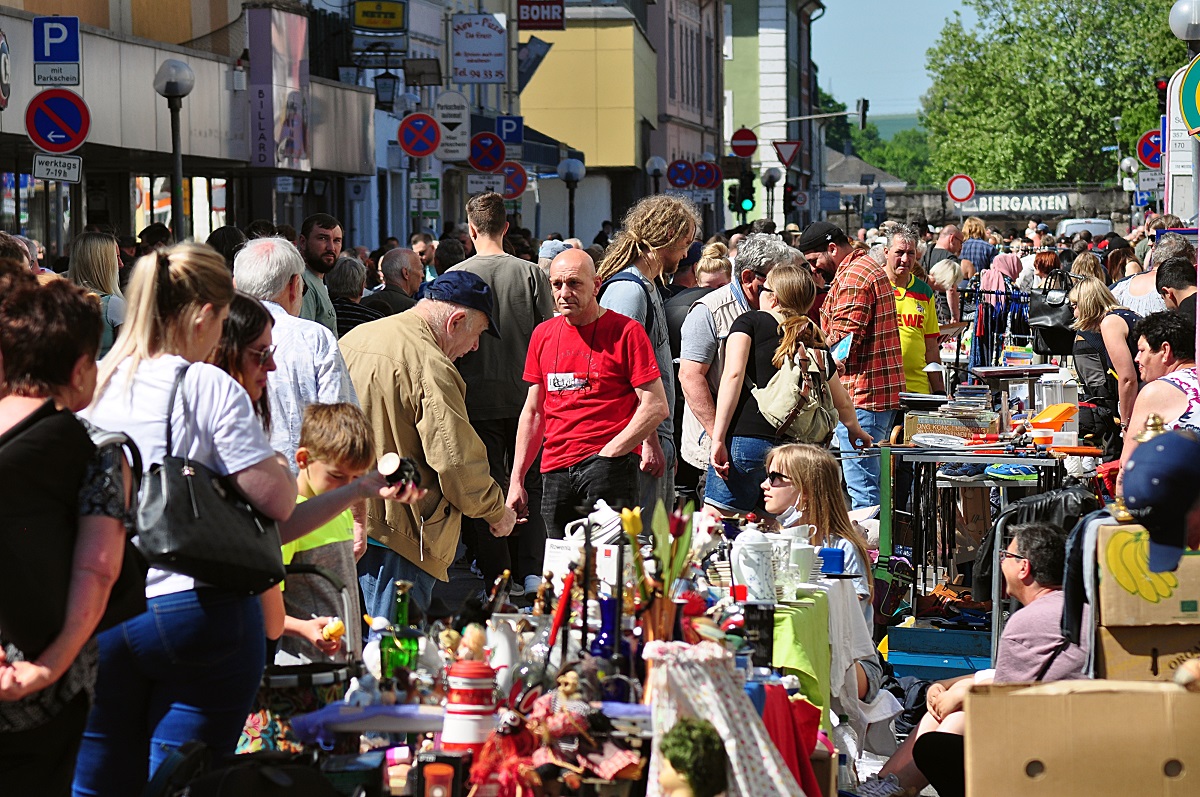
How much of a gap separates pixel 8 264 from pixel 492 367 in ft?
14.5

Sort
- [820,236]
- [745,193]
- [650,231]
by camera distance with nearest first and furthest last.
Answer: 1. [650,231]
2. [820,236]
3. [745,193]

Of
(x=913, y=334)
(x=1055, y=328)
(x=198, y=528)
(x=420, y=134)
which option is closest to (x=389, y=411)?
(x=198, y=528)

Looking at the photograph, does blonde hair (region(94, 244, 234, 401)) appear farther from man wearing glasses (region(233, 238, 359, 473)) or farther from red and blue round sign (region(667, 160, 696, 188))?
red and blue round sign (region(667, 160, 696, 188))

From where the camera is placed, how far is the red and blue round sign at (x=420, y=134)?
2145 cm

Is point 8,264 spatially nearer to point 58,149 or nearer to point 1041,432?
point 1041,432

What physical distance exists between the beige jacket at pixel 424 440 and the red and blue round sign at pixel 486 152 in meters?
17.1

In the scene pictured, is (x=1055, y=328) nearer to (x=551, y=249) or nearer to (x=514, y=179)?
(x=551, y=249)

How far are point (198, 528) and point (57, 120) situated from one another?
9.81m

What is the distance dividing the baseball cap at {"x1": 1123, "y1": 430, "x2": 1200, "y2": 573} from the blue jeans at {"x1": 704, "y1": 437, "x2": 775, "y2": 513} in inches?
158

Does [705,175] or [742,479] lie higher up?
[705,175]

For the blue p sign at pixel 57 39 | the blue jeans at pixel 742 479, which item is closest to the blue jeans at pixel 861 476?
the blue jeans at pixel 742 479

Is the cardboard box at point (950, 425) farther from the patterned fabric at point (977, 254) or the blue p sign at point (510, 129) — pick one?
the blue p sign at point (510, 129)

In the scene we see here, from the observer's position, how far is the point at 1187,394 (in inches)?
274

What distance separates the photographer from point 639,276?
8367 millimetres
